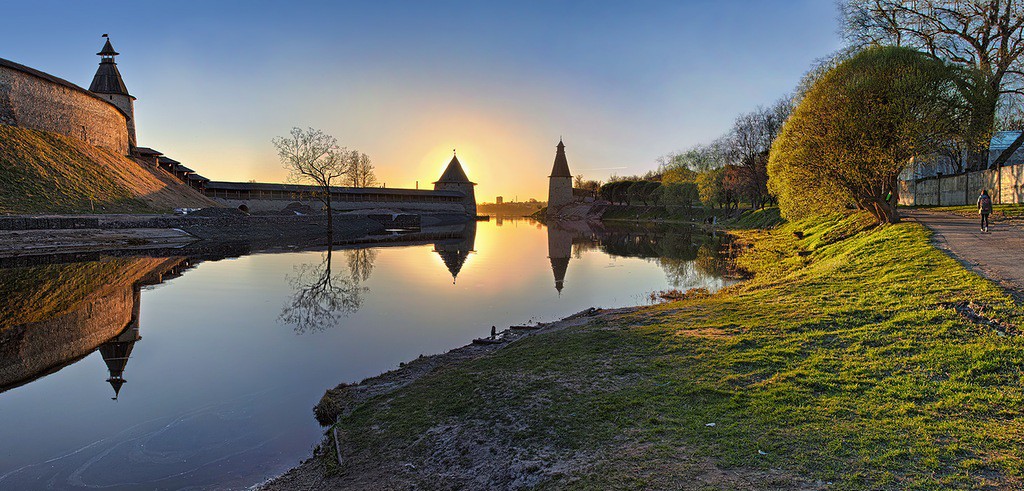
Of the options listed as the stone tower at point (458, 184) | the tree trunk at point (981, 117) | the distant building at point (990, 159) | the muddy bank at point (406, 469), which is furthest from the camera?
the stone tower at point (458, 184)

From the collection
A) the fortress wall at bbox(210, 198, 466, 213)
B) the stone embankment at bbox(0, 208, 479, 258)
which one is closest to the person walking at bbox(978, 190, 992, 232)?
the stone embankment at bbox(0, 208, 479, 258)

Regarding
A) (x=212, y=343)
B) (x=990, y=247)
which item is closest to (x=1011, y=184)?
(x=990, y=247)

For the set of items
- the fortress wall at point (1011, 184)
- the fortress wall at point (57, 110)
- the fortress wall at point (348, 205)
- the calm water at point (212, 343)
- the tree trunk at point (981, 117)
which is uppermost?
the fortress wall at point (57, 110)

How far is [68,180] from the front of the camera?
3716cm

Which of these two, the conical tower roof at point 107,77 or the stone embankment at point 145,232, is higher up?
the conical tower roof at point 107,77

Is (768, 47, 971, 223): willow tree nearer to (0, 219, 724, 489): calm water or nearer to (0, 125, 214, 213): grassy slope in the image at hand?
(0, 219, 724, 489): calm water

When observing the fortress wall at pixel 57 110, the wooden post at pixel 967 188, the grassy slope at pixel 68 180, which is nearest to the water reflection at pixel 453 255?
the grassy slope at pixel 68 180

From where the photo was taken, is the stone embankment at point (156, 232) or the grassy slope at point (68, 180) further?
the grassy slope at point (68, 180)

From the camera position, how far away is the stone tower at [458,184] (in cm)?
9300

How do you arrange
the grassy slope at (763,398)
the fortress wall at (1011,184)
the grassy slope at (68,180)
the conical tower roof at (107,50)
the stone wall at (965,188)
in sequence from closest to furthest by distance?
1. the grassy slope at (763,398)
2. the fortress wall at (1011,184)
3. the stone wall at (965,188)
4. the grassy slope at (68,180)
5. the conical tower roof at (107,50)

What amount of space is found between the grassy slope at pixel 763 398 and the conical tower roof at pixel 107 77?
70379mm

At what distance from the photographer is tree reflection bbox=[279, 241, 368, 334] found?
13.1 meters

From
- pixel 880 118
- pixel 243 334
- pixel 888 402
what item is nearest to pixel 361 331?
pixel 243 334

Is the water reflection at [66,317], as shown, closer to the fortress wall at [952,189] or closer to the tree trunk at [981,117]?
the tree trunk at [981,117]
